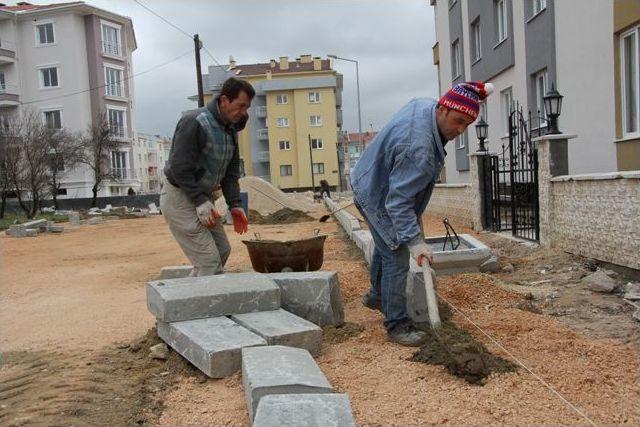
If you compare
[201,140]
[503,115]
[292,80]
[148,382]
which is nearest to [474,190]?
[503,115]

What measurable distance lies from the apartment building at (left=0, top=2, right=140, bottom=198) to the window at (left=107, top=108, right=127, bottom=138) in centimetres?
12

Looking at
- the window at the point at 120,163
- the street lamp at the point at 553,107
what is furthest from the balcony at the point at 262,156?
the street lamp at the point at 553,107

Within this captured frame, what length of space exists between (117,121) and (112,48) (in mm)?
5357

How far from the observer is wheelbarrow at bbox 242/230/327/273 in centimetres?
559

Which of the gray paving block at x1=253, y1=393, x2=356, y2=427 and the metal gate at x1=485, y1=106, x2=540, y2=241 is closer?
the gray paving block at x1=253, y1=393, x2=356, y2=427

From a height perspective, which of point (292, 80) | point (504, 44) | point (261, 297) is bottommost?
point (261, 297)

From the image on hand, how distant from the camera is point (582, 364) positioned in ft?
11.4

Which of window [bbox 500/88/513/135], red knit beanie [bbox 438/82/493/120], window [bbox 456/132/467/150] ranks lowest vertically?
red knit beanie [bbox 438/82/493/120]

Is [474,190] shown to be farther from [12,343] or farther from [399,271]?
[12,343]

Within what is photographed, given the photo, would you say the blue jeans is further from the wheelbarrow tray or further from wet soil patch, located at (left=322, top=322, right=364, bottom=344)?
the wheelbarrow tray

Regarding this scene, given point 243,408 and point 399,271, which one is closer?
point 243,408

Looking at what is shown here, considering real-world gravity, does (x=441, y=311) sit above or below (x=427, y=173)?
below

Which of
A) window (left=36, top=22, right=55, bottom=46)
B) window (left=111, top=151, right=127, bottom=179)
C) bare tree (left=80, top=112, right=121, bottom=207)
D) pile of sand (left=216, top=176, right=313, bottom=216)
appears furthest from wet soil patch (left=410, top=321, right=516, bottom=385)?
window (left=36, top=22, right=55, bottom=46)

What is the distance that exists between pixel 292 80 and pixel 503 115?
147 feet
